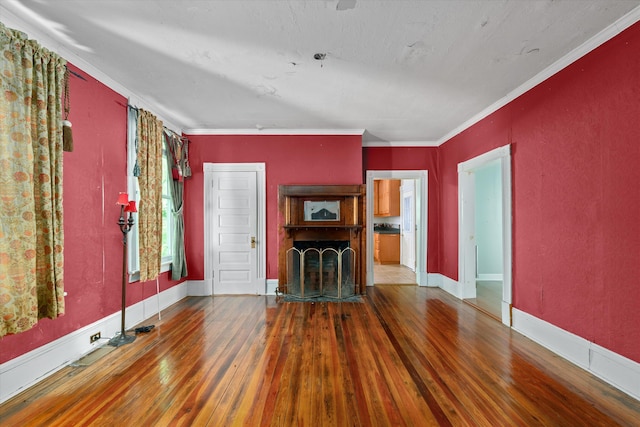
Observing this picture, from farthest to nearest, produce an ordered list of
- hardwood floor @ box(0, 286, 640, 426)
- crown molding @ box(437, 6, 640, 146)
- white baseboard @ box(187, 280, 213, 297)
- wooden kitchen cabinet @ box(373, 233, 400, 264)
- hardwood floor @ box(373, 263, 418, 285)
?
wooden kitchen cabinet @ box(373, 233, 400, 264) → hardwood floor @ box(373, 263, 418, 285) → white baseboard @ box(187, 280, 213, 297) → crown molding @ box(437, 6, 640, 146) → hardwood floor @ box(0, 286, 640, 426)

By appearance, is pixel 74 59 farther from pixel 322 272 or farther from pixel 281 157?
pixel 322 272

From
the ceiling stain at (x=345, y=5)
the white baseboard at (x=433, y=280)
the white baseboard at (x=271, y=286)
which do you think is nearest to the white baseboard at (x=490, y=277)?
the white baseboard at (x=433, y=280)

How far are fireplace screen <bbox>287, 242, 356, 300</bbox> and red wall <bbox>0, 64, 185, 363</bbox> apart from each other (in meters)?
2.22

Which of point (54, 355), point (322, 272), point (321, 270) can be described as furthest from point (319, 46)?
point (54, 355)

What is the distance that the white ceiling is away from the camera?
192 centimetres

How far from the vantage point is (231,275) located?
4.56 metres

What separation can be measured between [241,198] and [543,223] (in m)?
4.10

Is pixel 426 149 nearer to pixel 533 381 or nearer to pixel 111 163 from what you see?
pixel 533 381

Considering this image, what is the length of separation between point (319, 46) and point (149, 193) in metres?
2.67

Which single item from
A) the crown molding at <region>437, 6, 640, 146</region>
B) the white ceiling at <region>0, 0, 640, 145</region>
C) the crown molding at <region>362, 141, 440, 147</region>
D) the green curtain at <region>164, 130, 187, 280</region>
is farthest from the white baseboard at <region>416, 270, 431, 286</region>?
the green curtain at <region>164, 130, 187, 280</region>

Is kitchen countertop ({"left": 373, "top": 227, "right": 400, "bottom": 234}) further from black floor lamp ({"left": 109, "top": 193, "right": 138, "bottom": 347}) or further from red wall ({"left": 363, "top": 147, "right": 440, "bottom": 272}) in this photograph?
black floor lamp ({"left": 109, "top": 193, "right": 138, "bottom": 347})

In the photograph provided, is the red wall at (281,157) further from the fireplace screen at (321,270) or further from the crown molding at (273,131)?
the fireplace screen at (321,270)

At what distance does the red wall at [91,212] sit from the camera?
2.39 m

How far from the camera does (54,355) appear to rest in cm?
225
